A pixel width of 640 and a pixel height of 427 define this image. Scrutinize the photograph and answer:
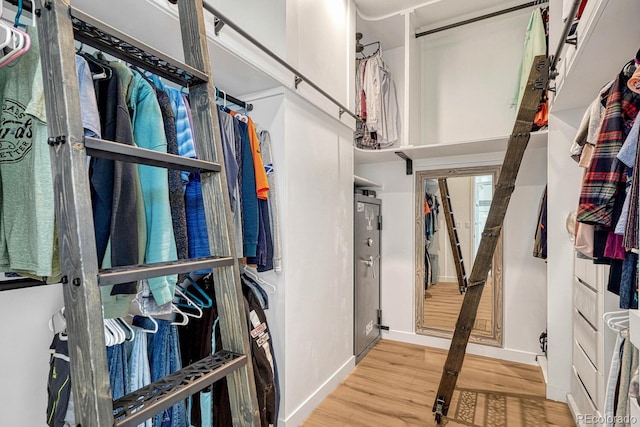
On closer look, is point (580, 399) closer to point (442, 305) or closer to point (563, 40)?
point (442, 305)

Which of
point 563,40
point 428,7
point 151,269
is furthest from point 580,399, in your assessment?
point 428,7

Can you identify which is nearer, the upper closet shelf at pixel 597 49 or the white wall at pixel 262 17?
the upper closet shelf at pixel 597 49

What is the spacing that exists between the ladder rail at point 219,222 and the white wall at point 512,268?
8.53 ft

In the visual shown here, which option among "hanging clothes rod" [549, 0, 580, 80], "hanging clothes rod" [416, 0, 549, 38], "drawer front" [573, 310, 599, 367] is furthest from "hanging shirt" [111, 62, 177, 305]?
"hanging clothes rod" [416, 0, 549, 38]

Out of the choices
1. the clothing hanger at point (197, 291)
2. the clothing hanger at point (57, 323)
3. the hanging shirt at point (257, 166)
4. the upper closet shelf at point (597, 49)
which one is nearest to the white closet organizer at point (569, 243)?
the upper closet shelf at point (597, 49)

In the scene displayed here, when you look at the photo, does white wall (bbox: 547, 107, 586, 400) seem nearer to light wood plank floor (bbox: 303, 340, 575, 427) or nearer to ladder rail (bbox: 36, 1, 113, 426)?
light wood plank floor (bbox: 303, 340, 575, 427)

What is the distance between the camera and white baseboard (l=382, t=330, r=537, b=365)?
2.80 meters

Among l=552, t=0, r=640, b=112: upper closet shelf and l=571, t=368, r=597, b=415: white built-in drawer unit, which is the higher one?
l=552, t=0, r=640, b=112: upper closet shelf

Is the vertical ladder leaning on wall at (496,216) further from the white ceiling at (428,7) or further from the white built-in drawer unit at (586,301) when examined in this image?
the white ceiling at (428,7)

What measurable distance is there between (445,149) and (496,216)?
3.56 feet

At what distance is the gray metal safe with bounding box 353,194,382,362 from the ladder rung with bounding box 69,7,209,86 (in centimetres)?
198

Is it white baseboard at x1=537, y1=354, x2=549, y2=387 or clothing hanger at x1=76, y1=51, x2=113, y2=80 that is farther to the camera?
white baseboard at x1=537, y1=354, x2=549, y2=387

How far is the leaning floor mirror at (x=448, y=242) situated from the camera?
301 cm

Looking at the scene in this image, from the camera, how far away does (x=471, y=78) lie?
10.0ft
